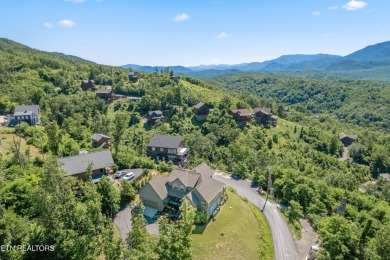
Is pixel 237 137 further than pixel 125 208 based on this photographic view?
Yes

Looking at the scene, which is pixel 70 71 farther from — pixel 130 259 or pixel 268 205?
pixel 130 259

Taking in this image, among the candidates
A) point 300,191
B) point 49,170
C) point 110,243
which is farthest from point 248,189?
point 49,170

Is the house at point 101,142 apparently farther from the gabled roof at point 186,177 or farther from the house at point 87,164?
the gabled roof at point 186,177

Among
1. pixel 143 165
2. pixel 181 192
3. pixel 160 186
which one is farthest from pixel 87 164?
pixel 181 192

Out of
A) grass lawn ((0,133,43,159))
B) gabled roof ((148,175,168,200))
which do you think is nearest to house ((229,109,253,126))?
gabled roof ((148,175,168,200))

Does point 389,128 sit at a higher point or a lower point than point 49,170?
lower

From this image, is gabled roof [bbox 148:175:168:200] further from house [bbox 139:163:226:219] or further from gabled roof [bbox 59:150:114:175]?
gabled roof [bbox 59:150:114:175]

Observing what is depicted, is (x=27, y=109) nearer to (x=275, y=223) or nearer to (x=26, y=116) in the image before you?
(x=26, y=116)
